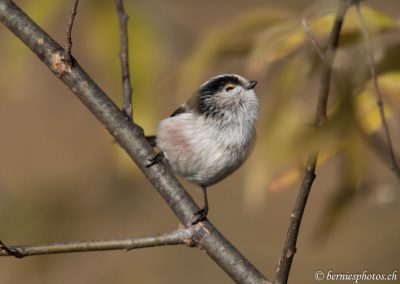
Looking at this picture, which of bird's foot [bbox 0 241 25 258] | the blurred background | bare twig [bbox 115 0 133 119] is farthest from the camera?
bare twig [bbox 115 0 133 119]

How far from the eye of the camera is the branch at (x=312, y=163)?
95 centimetres

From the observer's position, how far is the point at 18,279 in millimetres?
2219

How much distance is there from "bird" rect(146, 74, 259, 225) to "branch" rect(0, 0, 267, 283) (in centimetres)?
46

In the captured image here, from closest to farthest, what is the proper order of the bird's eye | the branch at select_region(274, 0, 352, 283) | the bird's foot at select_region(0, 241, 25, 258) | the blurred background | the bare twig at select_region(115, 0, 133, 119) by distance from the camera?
1. the branch at select_region(274, 0, 352, 283)
2. the blurred background
3. the bird's foot at select_region(0, 241, 25, 258)
4. the bare twig at select_region(115, 0, 133, 119)
5. the bird's eye

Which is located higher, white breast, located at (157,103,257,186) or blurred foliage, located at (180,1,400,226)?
blurred foliage, located at (180,1,400,226)

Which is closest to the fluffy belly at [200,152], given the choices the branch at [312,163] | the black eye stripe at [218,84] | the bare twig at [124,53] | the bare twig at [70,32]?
the black eye stripe at [218,84]

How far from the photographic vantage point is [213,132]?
228 cm

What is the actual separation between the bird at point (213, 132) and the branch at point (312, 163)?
32.2 inches

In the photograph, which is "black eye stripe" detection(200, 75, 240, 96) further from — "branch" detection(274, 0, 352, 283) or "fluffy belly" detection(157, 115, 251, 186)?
"branch" detection(274, 0, 352, 283)

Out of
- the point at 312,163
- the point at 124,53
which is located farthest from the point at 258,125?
the point at 124,53

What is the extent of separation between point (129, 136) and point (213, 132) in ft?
1.83

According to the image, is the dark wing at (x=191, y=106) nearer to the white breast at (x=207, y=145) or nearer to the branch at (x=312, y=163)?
the white breast at (x=207, y=145)

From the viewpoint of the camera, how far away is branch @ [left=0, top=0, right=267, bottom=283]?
64.4 inches

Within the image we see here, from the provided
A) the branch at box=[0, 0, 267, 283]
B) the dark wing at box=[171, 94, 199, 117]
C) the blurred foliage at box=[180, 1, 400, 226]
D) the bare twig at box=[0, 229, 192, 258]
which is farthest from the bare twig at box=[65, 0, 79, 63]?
the dark wing at box=[171, 94, 199, 117]
